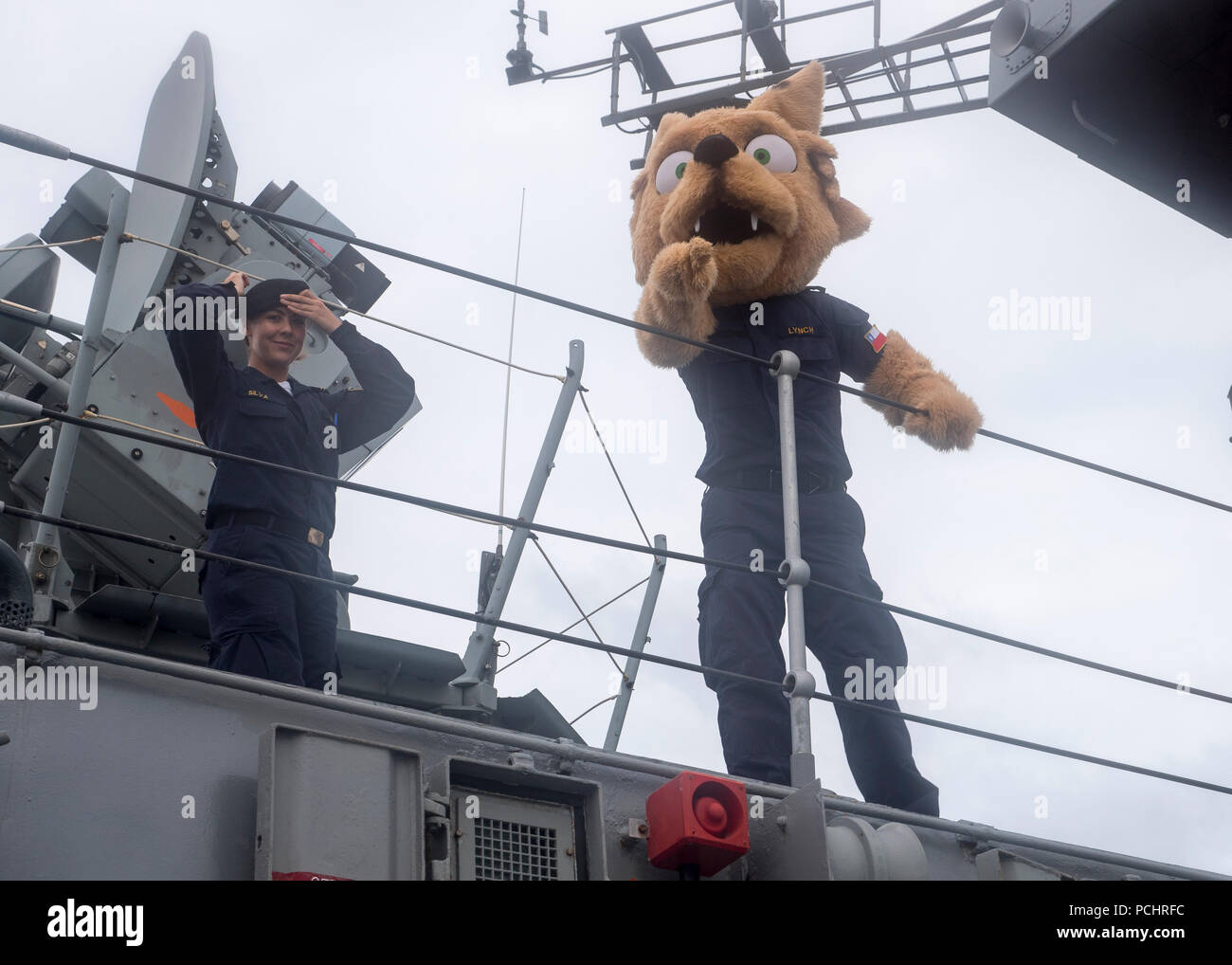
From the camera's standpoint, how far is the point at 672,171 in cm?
471

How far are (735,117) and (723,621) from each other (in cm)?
183

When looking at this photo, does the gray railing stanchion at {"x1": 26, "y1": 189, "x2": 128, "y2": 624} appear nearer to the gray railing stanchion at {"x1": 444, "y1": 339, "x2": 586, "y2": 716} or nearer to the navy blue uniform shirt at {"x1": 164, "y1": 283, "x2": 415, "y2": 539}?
the navy blue uniform shirt at {"x1": 164, "y1": 283, "x2": 415, "y2": 539}

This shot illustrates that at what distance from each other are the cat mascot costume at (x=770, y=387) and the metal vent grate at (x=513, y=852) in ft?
3.18

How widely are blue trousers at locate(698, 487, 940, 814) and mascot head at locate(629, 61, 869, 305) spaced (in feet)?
2.45

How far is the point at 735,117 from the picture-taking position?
4.81 m

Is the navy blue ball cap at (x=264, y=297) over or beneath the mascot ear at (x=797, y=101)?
beneath

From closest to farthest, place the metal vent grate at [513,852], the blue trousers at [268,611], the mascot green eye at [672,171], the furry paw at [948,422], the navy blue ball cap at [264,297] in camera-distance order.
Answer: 1. the metal vent grate at [513,852]
2. the blue trousers at [268,611]
3. the furry paw at [948,422]
4. the navy blue ball cap at [264,297]
5. the mascot green eye at [672,171]

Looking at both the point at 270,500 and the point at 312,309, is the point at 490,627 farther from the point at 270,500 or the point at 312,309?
the point at 312,309

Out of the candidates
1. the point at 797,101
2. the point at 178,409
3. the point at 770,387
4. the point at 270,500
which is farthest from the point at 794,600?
the point at 178,409

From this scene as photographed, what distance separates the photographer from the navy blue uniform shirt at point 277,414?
4.05 metres

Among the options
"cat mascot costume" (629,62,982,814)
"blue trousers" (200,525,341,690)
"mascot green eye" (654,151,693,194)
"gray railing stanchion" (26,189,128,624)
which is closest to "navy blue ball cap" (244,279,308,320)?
"gray railing stanchion" (26,189,128,624)

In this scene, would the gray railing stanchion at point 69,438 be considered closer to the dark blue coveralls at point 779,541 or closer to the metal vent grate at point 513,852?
the dark blue coveralls at point 779,541

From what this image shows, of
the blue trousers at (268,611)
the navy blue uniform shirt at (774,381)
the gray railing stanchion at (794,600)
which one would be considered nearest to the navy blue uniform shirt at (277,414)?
the blue trousers at (268,611)

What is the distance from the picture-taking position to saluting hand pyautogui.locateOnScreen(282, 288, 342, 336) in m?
4.17
